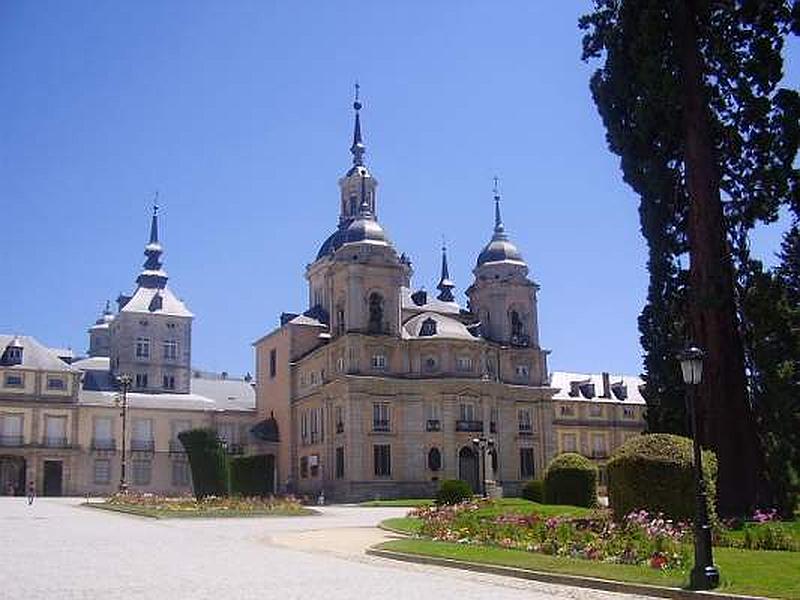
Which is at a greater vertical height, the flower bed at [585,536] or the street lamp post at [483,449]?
the street lamp post at [483,449]

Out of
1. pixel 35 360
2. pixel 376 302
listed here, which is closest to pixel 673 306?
pixel 376 302

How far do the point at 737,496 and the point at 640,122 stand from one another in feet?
35.7

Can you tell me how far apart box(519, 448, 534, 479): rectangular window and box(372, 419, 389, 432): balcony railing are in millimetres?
A: 10915

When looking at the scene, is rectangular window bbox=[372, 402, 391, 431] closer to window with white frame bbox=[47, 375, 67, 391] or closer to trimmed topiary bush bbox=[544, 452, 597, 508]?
trimmed topiary bush bbox=[544, 452, 597, 508]

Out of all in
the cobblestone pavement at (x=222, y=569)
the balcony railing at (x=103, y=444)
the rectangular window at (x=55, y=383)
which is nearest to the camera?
the cobblestone pavement at (x=222, y=569)

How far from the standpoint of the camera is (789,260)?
1590 inches

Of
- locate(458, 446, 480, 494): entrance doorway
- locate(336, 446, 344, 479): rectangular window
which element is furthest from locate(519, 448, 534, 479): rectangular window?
locate(336, 446, 344, 479): rectangular window

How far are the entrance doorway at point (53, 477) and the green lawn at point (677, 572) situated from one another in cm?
5899

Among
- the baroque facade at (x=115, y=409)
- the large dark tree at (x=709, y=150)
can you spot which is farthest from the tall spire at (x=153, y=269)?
the large dark tree at (x=709, y=150)

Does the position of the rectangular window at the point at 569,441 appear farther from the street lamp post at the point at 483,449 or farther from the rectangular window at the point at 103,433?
the rectangular window at the point at 103,433

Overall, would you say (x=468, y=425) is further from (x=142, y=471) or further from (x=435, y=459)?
(x=142, y=471)

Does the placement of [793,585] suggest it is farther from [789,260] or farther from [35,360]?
[35,360]

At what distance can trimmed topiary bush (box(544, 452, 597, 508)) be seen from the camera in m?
36.8

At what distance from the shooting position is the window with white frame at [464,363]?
6309 centimetres
